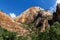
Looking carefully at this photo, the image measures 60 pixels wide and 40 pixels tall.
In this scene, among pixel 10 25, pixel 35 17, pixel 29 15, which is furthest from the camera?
pixel 29 15

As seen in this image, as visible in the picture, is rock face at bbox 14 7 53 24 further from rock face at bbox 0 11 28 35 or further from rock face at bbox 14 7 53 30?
rock face at bbox 0 11 28 35

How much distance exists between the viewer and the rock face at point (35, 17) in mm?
121625

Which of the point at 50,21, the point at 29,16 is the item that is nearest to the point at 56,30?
the point at 50,21

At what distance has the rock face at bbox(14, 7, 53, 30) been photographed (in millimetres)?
121625

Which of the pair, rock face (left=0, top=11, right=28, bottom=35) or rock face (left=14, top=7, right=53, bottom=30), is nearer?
rock face (left=0, top=11, right=28, bottom=35)

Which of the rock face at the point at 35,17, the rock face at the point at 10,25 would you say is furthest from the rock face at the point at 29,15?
the rock face at the point at 10,25

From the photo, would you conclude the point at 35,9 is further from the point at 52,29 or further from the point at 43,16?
the point at 52,29

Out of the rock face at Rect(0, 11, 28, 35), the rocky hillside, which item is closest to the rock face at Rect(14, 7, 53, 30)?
the rocky hillside

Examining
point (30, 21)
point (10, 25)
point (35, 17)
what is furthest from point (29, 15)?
point (10, 25)

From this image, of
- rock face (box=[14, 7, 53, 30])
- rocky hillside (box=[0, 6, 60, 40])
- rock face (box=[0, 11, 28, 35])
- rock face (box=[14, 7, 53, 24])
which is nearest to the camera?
rock face (box=[0, 11, 28, 35])

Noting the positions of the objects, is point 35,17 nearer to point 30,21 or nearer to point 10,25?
point 30,21

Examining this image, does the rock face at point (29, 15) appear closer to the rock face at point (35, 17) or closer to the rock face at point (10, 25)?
the rock face at point (35, 17)

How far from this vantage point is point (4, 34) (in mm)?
79438

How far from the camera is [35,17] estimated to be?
138 m
